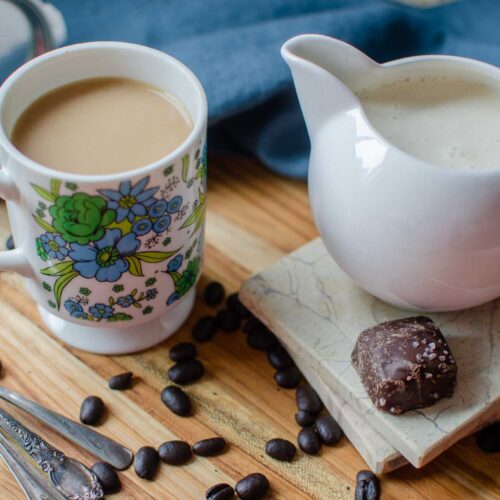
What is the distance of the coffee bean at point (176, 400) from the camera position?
1.06m

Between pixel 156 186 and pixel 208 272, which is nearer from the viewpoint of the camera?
pixel 156 186

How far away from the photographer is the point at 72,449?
1.03 metres

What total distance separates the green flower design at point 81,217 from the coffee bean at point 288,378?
0.33m

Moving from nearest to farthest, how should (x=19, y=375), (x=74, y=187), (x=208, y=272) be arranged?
(x=74, y=187) < (x=19, y=375) < (x=208, y=272)

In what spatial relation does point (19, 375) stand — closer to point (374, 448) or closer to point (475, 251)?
point (374, 448)

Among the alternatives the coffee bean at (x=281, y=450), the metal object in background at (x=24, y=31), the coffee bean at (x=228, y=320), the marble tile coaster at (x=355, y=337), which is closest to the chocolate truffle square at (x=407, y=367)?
the marble tile coaster at (x=355, y=337)

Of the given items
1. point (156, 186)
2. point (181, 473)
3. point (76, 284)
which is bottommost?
point (181, 473)

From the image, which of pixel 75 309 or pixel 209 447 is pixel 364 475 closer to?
pixel 209 447

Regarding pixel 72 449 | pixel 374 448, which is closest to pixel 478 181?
pixel 374 448

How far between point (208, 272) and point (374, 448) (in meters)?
0.39

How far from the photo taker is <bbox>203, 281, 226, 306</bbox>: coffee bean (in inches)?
46.9

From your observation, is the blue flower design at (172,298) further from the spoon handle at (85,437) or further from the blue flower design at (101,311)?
A: the spoon handle at (85,437)

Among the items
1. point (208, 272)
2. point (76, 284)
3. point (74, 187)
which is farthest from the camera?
point (208, 272)

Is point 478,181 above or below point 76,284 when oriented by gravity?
above
